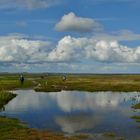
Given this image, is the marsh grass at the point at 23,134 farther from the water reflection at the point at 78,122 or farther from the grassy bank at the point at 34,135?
the water reflection at the point at 78,122

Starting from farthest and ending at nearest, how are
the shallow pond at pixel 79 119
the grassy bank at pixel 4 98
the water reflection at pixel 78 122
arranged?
1. the grassy bank at pixel 4 98
2. the water reflection at pixel 78 122
3. the shallow pond at pixel 79 119

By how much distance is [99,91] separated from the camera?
99.4m

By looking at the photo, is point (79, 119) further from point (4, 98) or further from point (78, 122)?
point (4, 98)

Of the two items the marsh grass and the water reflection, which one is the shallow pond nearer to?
the water reflection

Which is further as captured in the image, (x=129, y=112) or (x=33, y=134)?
(x=129, y=112)

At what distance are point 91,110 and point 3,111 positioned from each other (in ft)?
48.3

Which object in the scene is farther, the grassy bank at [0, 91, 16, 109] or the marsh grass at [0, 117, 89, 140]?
the grassy bank at [0, 91, 16, 109]

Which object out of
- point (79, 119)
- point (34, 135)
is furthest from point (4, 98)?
point (34, 135)

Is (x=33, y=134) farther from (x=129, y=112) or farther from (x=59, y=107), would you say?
(x=59, y=107)

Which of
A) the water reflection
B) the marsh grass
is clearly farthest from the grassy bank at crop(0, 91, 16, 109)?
the marsh grass

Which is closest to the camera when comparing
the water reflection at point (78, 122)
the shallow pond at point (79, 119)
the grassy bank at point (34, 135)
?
the grassy bank at point (34, 135)

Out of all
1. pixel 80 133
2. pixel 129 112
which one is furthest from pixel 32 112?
pixel 80 133

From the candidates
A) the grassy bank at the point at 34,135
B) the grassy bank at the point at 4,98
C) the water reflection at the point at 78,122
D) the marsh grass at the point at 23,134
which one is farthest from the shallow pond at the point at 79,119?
the grassy bank at the point at 4,98

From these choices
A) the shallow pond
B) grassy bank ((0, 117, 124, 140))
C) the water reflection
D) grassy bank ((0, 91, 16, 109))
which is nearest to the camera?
grassy bank ((0, 117, 124, 140))
